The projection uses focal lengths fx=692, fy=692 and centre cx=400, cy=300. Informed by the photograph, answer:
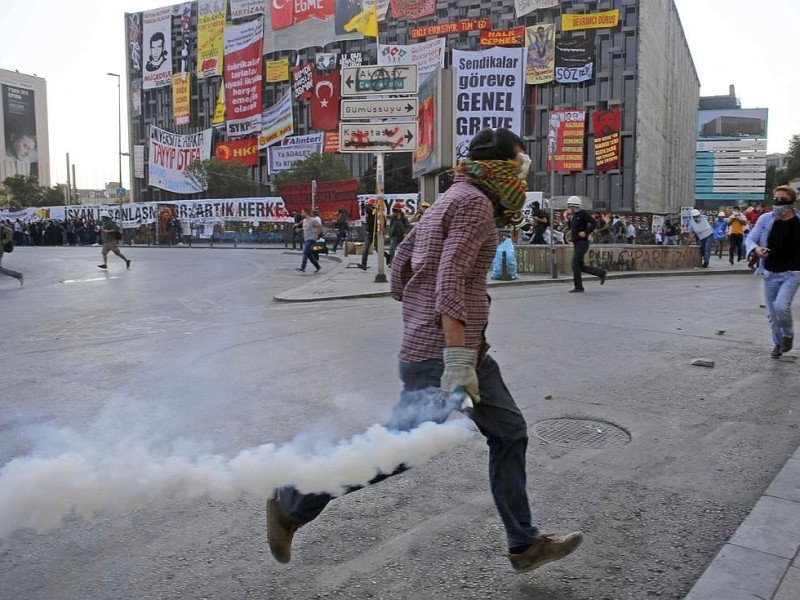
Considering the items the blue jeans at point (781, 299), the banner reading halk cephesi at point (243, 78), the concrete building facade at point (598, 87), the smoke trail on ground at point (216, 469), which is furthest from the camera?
the banner reading halk cephesi at point (243, 78)

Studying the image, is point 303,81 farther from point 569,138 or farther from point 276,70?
point 569,138

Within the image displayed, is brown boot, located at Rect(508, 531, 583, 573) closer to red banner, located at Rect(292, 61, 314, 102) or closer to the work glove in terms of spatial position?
the work glove

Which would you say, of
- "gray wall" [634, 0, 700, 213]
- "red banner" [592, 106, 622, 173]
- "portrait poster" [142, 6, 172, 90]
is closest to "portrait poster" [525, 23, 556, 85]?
"red banner" [592, 106, 622, 173]

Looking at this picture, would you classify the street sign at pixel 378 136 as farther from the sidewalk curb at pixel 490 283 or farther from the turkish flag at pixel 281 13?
the turkish flag at pixel 281 13

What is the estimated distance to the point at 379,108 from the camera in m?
14.4

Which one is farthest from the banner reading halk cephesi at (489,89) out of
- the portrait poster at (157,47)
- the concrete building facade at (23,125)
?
the concrete building facade at (23,125)

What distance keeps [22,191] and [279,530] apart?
76182 millimetres

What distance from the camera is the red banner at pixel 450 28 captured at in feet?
168

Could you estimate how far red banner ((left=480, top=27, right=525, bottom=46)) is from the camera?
48594 millimetres

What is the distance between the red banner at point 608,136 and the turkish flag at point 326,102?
19987mm

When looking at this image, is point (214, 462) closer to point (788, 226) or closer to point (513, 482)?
point (513, 482)

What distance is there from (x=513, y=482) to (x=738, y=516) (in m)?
Answer: 1.34

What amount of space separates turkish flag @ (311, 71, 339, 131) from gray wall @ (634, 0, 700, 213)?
902 inches

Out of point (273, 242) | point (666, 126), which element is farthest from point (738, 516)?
point (666, 126)
